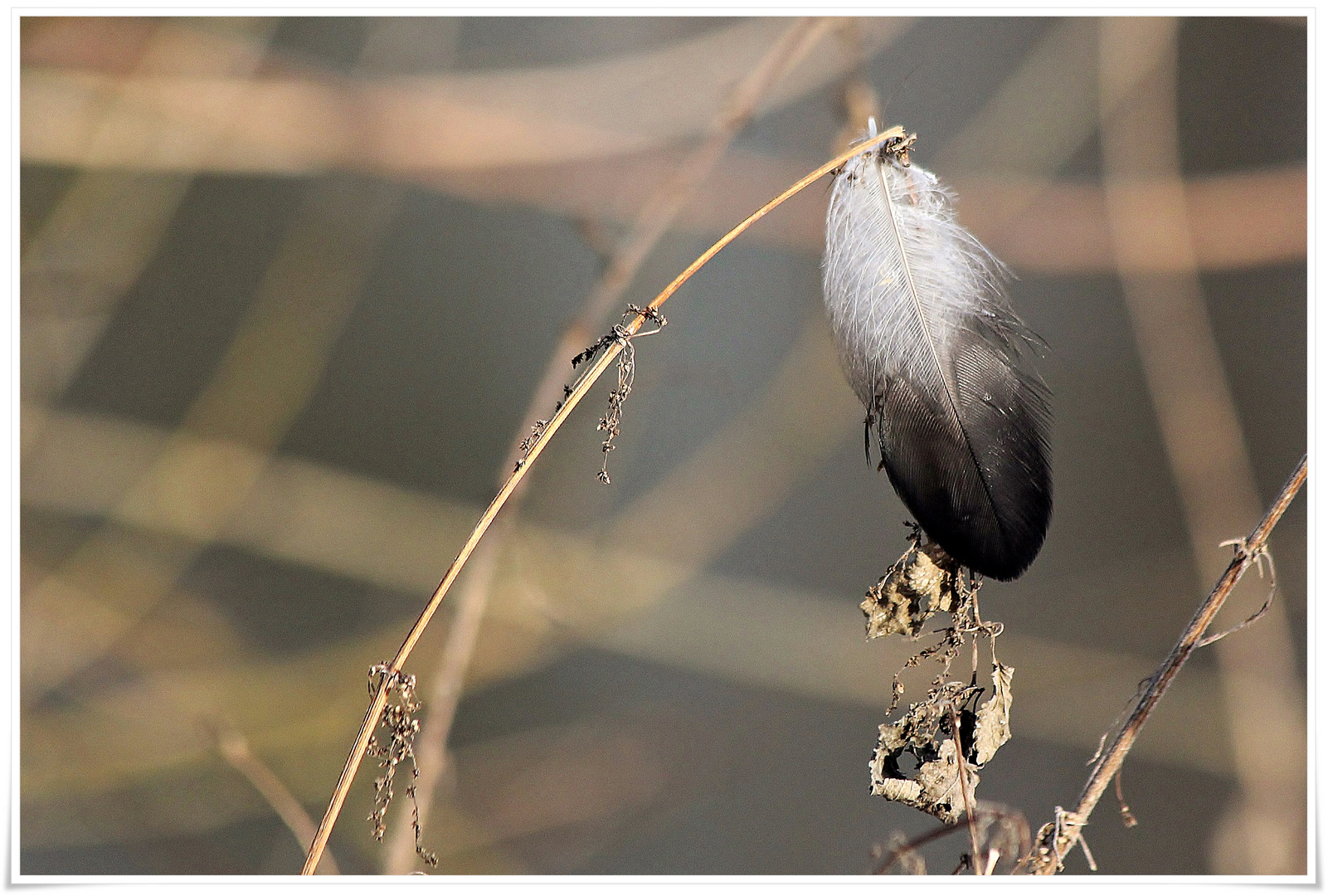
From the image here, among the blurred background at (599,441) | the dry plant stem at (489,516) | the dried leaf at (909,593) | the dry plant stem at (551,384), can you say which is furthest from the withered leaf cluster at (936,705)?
the blurred background at (599,441)

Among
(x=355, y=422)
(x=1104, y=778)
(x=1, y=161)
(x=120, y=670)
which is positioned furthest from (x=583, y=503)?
(x=1104, y=778)

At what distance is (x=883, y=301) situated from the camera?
0.95 feet

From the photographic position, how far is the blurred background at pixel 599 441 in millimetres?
730

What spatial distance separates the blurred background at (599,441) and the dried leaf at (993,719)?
455 millimetres

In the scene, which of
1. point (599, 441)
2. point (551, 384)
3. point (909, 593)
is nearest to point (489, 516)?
point (909, 593)

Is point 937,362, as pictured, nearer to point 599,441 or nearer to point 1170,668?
point 1170,668

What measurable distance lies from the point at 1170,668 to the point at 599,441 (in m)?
0.61

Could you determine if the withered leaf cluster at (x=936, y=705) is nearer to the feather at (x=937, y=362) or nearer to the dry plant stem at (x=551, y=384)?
the feather at (x=937, y=362)

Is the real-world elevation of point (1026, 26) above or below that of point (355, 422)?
above

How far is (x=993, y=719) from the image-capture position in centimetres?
26

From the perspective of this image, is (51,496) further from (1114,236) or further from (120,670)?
(1114,236)
